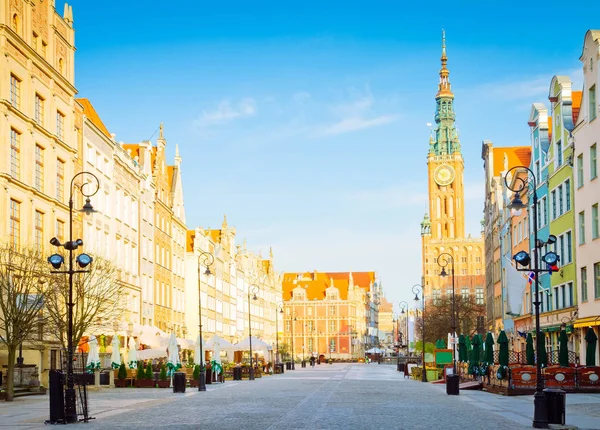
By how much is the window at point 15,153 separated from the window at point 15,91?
1.20 meters

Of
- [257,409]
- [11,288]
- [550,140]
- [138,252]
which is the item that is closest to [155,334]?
[138,252]

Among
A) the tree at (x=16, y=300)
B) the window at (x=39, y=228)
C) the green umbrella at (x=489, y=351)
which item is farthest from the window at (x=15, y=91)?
the green umbrella at (x=489, y=351)

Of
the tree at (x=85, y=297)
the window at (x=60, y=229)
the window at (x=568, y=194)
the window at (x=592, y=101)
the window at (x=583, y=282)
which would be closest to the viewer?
the tree at (x=85, y=297)

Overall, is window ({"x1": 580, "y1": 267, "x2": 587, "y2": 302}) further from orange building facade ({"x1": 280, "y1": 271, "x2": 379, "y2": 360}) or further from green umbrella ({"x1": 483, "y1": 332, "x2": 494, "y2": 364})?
orange building facade ({"x1": 280, "y1": 271, "x2": 379, "y2": 360})

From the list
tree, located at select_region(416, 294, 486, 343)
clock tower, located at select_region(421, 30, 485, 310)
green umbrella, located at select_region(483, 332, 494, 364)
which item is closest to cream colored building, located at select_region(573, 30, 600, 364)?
green umbrella, located at select_region(483, 332, 494, 364)

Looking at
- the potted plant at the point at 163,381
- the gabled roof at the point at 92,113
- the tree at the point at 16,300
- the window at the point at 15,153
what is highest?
the gabled roof at the point at 92,113

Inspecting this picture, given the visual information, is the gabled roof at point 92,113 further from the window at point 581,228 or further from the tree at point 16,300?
the window at point 581,228

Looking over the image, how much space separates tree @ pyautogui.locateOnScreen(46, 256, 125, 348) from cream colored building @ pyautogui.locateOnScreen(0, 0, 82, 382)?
1991mm

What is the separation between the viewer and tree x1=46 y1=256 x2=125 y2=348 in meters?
38.5

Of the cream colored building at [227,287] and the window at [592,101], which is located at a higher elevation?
the window at [592,101]

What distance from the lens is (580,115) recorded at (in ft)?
147

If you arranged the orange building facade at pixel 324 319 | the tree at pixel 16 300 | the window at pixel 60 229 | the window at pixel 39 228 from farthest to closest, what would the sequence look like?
the orange building facade at pixel 324 319, the window at pixel 60 229, the window at pixel 39 228, the tree at pixel 16 300

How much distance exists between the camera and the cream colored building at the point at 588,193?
4194 cm

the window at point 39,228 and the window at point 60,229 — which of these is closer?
the window at point 39,228
